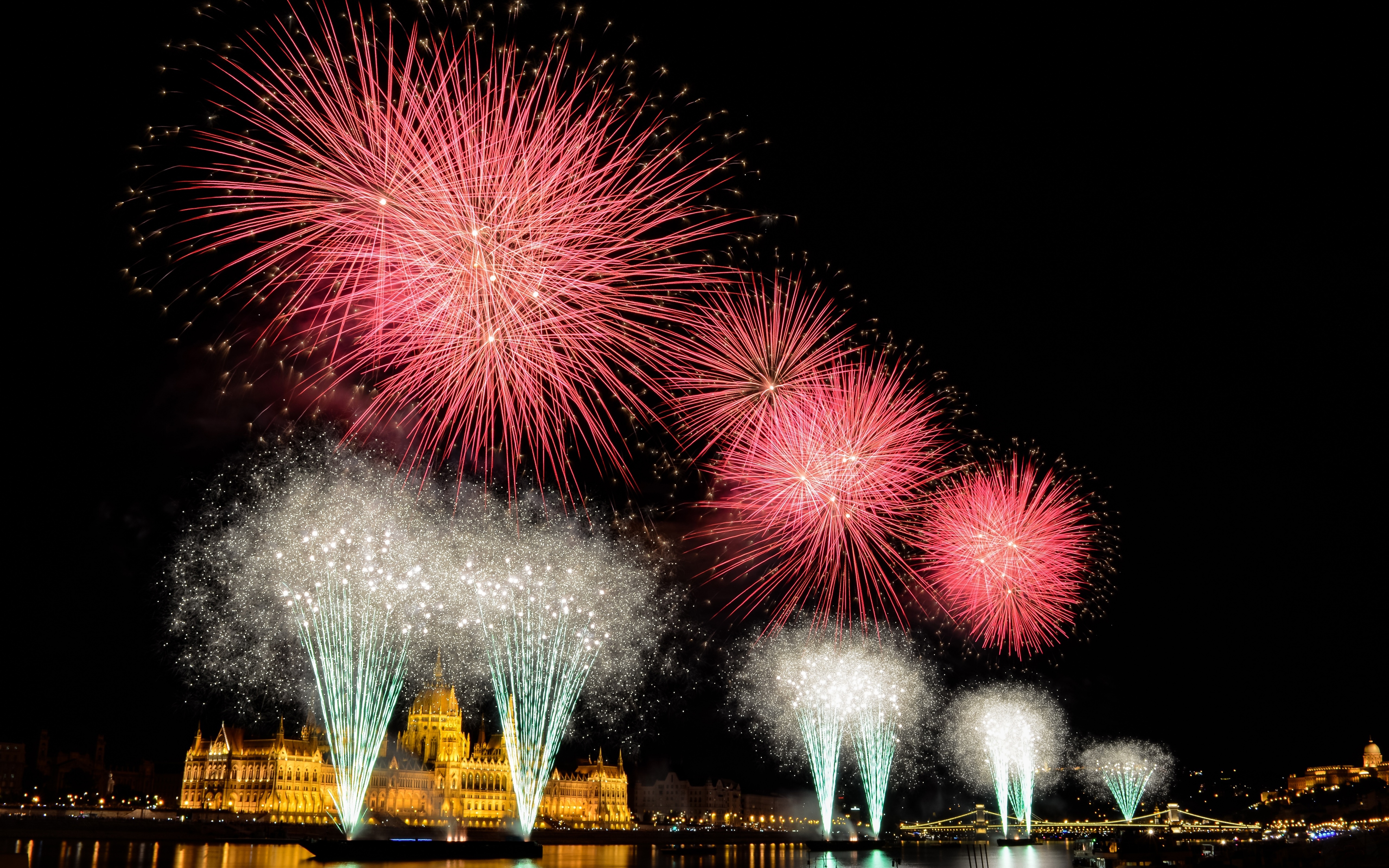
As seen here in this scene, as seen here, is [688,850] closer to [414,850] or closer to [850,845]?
[850,845]

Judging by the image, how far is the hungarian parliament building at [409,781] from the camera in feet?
268

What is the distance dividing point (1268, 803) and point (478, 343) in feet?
434

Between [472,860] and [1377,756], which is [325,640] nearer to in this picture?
[472,860]

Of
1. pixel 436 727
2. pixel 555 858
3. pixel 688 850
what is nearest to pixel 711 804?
pixel 436 727

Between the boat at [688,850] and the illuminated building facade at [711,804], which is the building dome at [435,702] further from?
the boat at [688,850]

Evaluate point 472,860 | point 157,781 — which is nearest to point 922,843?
point 472,860

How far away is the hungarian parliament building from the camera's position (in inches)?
3214

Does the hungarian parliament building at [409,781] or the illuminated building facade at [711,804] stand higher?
the hungarian parliament building at [409,781]

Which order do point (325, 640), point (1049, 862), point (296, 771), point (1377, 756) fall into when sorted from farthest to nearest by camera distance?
point (1377, 756), point (296, 771), point (1049, 862), point (325, 640)

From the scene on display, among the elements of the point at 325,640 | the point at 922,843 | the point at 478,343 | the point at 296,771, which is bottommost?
the point at 922,843

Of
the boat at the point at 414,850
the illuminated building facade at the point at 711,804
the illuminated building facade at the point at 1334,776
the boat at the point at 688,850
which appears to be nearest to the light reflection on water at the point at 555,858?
the boat at the point at 414,850

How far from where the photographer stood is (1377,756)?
13812 cm

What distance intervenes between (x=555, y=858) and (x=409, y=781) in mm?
41435

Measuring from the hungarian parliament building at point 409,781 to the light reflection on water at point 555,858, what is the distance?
1499cm
